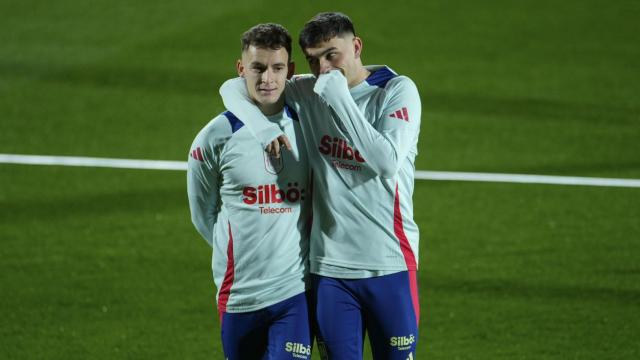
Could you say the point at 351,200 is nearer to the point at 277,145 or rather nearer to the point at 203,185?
the point at 277,145

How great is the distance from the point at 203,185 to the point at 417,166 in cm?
508

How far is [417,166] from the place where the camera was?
29.3 feet

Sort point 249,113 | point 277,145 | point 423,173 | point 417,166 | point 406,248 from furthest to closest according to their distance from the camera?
point 417,166 → point 423,173 → point 406,248 → point 249,113 → point 277,145

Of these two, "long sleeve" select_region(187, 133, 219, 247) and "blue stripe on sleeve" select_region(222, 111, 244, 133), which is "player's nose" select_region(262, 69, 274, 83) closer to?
"blue stripe on sleeve" select_region(222, 111, 244, 133)

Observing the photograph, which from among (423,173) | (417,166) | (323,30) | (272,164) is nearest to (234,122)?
(272,164)

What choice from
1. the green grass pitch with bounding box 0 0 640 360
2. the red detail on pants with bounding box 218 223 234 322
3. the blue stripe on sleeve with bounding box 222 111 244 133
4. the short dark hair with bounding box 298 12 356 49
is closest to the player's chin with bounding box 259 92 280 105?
the blue stripe on sleeve with bounding box 222 111 244 133

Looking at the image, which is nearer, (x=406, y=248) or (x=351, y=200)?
(x=351, y=200)

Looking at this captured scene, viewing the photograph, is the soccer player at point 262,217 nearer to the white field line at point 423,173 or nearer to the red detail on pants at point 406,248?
the red detail on pants at point 406,248

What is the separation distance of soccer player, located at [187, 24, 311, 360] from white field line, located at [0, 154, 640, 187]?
488cm

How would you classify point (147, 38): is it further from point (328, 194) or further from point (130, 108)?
point (328, 194)

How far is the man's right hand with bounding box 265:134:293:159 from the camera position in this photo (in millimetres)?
3725

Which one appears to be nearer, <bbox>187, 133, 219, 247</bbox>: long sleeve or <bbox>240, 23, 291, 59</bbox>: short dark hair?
<bbox>240, 23, 291, 59</bbox>: short dark hair

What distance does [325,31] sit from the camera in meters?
3.82

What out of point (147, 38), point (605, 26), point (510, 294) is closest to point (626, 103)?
point (605, 26)
